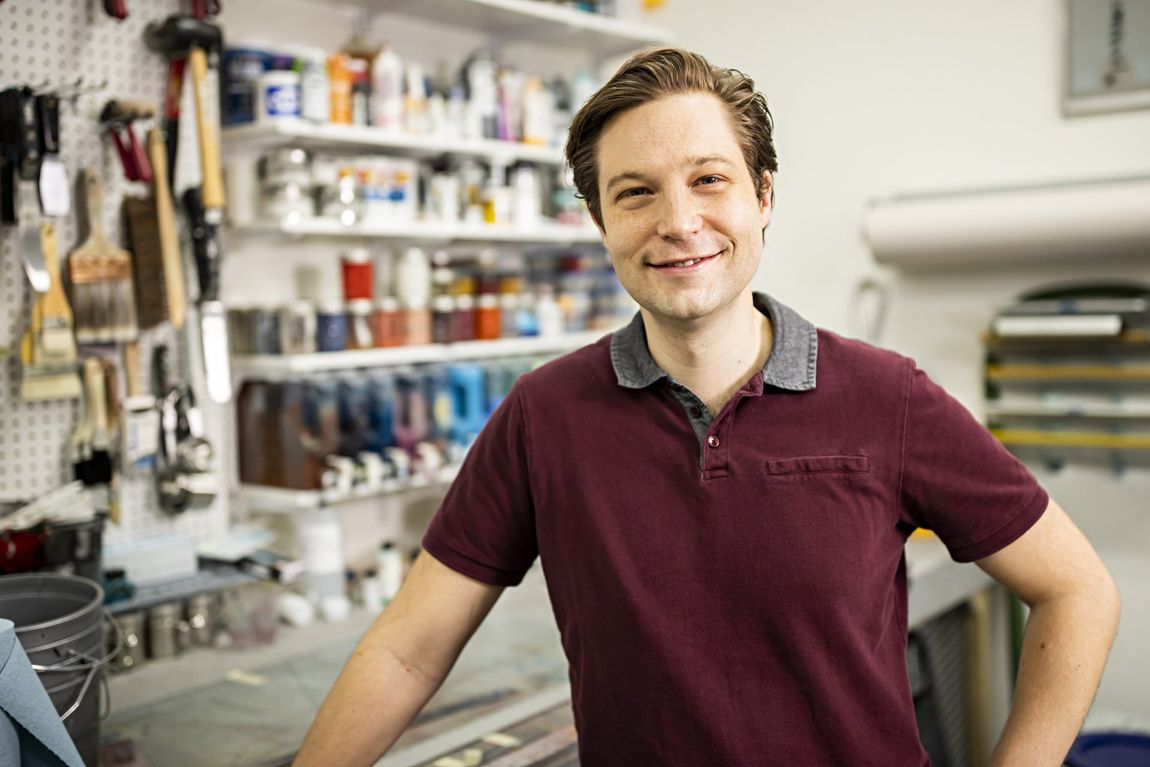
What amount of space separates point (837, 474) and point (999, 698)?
234cm

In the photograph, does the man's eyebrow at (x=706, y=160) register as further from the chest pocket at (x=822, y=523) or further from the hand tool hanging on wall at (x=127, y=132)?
the hand tool hanging on wall at (x=127, y=132)

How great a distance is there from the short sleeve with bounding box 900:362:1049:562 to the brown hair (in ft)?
1.20

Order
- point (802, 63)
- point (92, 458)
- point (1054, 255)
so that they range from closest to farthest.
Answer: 1. point (92, 458)
2. point (1054, 255)
3. point (802, 63)

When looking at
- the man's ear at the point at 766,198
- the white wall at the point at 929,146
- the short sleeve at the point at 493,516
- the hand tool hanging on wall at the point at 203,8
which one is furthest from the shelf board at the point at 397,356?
the man's ear at the point at 766,198

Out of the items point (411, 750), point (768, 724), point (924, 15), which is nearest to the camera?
point (768, 724)

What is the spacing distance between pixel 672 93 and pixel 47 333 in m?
1.42

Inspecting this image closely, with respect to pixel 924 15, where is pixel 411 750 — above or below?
below

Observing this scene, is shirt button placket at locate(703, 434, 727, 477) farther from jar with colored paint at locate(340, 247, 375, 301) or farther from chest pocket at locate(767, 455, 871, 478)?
jar with colored paint at locate(340, 247, 375, 301)

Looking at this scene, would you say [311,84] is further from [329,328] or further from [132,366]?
[132,366]

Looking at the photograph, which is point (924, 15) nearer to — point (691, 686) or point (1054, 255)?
point (1054, 255)

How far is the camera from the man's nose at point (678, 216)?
1.18 m

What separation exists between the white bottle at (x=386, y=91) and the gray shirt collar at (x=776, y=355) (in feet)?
4.85

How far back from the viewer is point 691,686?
1.16 m

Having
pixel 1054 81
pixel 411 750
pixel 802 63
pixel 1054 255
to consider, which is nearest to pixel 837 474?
pixel 411 750
